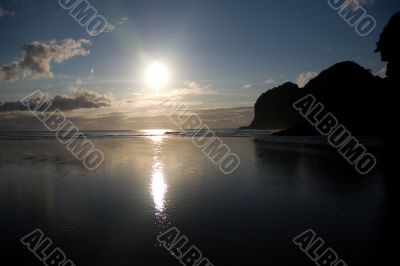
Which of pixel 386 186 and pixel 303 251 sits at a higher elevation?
pixel 386 186

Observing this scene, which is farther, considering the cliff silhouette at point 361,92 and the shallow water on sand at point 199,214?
the cliff silhouette at point 361,92

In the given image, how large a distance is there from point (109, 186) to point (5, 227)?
789 centimetres

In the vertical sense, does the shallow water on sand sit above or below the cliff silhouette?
below

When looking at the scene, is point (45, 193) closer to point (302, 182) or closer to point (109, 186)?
point (109, 186)

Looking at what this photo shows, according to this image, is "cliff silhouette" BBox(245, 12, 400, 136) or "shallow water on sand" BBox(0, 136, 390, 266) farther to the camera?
"cliff silhouette" BBox(245, 12, 400, 136)

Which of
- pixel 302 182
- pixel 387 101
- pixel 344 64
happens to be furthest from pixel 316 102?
pixel 302 182

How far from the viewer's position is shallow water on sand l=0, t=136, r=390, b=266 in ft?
29.2

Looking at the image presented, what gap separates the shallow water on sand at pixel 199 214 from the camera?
891cm

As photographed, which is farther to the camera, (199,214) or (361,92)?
(361,92)

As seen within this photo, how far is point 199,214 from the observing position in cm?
1277

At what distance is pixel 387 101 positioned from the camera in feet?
254

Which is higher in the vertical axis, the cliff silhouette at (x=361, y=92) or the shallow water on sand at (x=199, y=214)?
the cliff silhouette at (x=361, y=92)

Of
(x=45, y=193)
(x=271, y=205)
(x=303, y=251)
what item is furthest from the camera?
(x=45, y=193)

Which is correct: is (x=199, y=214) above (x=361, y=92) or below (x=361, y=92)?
below
